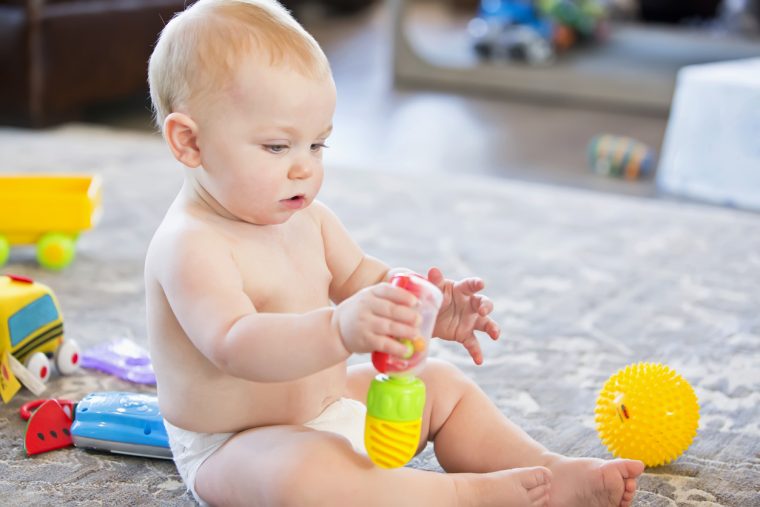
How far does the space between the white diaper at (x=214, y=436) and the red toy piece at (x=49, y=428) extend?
132 mm

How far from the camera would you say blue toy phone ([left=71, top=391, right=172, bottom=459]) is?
0.89 metres

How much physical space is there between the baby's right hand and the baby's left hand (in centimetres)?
16

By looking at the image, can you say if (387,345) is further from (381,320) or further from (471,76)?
(471,76)

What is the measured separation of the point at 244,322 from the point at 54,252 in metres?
0.78

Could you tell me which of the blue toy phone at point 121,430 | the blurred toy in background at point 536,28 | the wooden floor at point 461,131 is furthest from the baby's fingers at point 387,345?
the blurred toy in background at point 536,28

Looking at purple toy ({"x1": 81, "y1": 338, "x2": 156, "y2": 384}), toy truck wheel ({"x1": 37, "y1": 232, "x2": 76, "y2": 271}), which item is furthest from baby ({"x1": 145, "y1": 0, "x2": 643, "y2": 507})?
toy truck wheel ({"x1": 37, "y1": 232, "x2": 76, "y2": 271})

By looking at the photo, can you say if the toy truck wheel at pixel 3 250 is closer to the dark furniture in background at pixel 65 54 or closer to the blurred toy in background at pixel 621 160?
the dark furniture in background at pixel 65 54

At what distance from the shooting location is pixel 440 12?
5.14 metres

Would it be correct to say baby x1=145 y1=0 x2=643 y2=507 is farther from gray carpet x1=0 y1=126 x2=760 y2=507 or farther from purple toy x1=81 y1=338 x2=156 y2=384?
purple toy x1=81 y1=338 x2=156 y2=384

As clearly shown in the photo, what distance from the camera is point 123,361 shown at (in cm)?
107

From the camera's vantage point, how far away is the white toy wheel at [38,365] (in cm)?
101

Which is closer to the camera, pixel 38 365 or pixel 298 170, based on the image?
pixel 298 170

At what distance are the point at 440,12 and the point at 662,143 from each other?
273cm

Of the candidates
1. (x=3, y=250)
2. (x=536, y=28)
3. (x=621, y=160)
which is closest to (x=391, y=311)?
(x=3, y=250)
